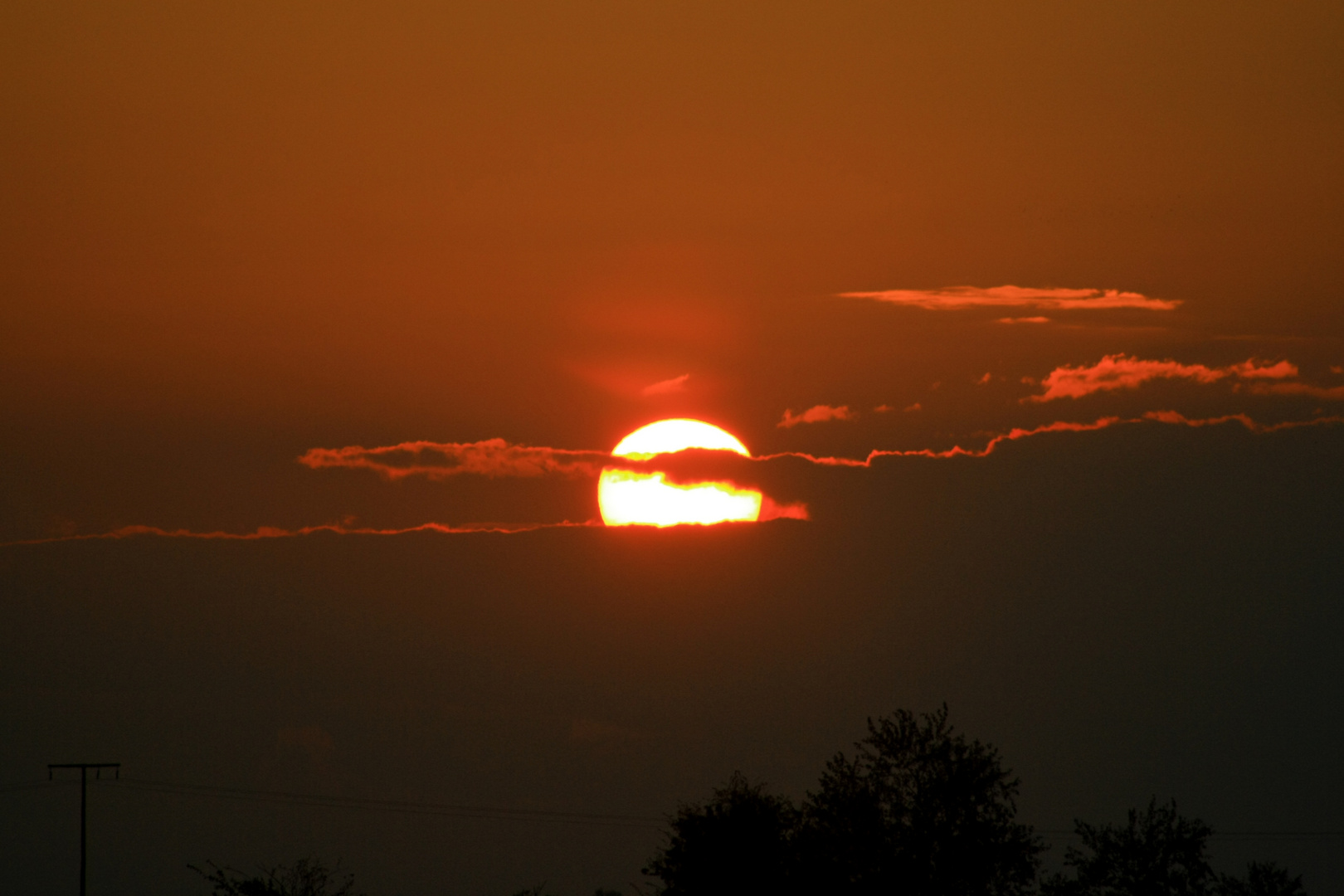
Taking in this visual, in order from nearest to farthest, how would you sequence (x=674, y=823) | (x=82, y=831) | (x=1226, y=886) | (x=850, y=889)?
(x=850, y=889) < (x=674, y=823) < (x=1226, y=886) < (x=82, y=831)

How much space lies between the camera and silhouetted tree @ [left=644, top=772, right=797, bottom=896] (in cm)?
6412

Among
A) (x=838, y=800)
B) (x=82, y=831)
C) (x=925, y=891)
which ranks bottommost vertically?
(x=925, y=891)

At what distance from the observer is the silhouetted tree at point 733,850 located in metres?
64.1

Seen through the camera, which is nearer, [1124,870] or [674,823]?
[674,823]

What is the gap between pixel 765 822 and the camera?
65.4m

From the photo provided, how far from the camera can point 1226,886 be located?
80062mm

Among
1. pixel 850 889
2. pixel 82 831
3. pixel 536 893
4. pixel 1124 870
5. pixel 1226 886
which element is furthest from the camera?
pixel 82 831

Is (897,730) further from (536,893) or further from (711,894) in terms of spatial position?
(536,893)

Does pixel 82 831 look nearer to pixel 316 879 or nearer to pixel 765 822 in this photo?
pixel 316 879

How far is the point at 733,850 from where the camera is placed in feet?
213

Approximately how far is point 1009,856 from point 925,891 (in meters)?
3.83

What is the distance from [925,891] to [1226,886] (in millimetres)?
25385

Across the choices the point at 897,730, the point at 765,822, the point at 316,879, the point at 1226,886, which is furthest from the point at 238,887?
the point at 1226,886

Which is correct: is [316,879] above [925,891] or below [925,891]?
above
